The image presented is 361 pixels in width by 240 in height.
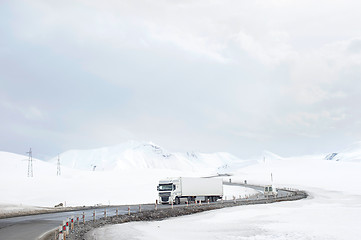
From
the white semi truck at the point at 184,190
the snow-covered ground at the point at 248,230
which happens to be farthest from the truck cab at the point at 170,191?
the snow-covered ground at the point at 248,230

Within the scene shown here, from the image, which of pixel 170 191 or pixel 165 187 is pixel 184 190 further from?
pixel 165 187

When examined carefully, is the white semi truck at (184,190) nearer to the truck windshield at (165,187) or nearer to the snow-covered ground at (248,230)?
the truck windshield at (165,187)

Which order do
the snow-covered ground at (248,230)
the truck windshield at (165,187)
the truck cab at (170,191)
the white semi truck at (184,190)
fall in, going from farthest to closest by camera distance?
the truck windshield at (165,187), the white semi truck at (184,190), the truck cab at (170,191), the snow-covered ground at (248,230)

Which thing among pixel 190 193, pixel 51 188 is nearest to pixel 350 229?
pixel 190 193

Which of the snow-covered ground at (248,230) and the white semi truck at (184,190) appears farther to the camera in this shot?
the white semi truck at (184,190)

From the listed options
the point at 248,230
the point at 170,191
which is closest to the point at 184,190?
the point at 170,191

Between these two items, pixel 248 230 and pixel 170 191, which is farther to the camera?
pixel 170 191

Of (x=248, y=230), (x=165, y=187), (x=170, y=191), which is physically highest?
(x=165, y=187)

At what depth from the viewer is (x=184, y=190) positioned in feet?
205

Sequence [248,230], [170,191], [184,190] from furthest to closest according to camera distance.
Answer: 1. [184,190]
2. [170,191]
3. [248,230]

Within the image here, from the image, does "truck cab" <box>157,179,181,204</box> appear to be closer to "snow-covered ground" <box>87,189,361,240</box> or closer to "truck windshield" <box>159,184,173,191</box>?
"truck windshield" <box>159,184,173,191</box>

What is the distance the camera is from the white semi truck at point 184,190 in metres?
61.2

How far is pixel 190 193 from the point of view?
63.9m

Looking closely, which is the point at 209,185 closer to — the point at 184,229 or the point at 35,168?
the point at 184,229
